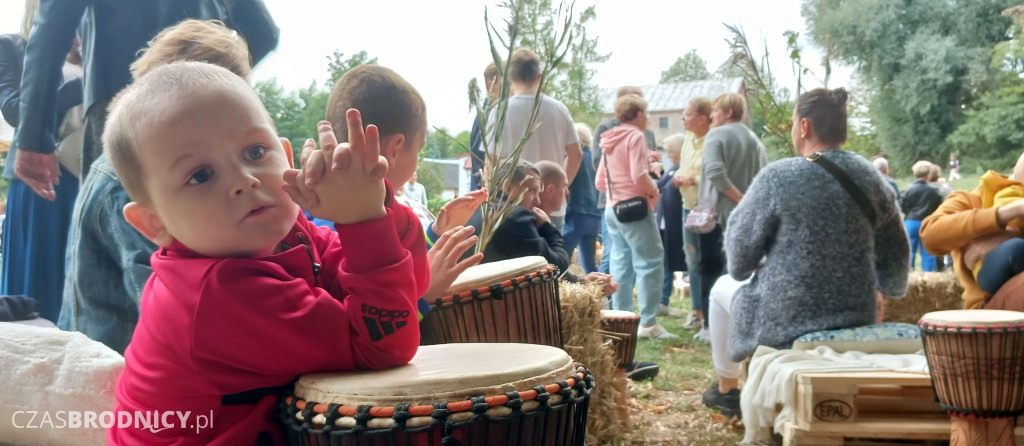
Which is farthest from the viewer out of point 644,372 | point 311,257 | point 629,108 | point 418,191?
point 418,191

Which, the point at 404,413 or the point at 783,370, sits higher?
the point at 404,413

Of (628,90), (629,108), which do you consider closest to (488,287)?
(629,108)

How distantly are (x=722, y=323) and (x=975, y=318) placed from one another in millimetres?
1224

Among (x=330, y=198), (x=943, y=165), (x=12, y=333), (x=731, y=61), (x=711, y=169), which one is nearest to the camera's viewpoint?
(x=330, y=198)

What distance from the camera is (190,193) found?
4.00 ft

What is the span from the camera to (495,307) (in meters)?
2.14

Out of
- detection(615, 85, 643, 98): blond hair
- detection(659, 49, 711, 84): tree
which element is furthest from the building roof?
detection(615, 85, 643, 98): blond hair

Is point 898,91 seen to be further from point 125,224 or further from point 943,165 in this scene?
point 125,224

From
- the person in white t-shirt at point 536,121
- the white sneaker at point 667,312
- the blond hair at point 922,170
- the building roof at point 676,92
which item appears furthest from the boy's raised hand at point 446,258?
the building roof at point 676,92

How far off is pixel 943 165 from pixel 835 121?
21098mm

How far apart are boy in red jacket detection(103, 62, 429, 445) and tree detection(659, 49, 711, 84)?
3251 cm

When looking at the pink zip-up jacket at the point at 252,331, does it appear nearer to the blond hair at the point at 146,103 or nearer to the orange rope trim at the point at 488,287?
the blond hair at the point at 146,103

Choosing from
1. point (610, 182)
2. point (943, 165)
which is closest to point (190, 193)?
point (610, 182)

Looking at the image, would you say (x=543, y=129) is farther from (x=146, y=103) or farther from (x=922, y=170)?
(x=922, y=170)
